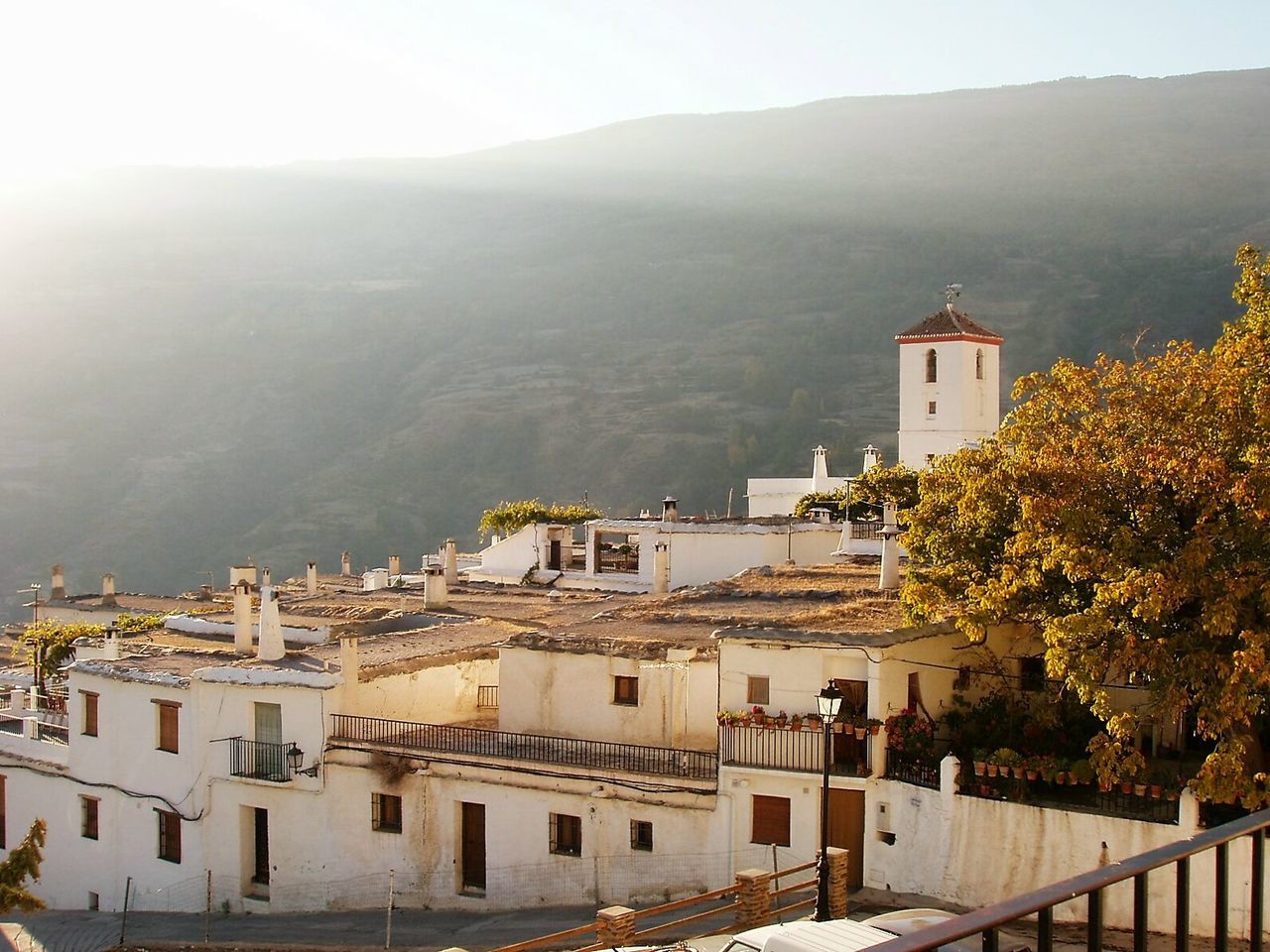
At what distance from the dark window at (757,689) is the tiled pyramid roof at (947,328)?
112ft

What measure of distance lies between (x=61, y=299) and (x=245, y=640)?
6427 inches

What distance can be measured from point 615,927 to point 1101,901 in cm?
1189

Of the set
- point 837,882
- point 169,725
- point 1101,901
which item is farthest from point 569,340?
point 1101,901

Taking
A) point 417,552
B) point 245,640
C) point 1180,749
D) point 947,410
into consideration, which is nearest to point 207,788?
point 245,640

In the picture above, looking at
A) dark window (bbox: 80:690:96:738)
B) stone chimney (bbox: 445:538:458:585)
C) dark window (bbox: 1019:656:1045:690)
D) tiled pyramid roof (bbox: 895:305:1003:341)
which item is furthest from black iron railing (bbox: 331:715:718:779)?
tiled pyramid roof (bbox: 895:305:1003:341)

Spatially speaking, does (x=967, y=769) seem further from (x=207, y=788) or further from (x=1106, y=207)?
(x=1106, y=207)

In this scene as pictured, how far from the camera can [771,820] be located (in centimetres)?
1778

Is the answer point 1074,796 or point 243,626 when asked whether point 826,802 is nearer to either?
point 1074,796

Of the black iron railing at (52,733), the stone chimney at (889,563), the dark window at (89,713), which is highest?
the stone chimney at (889,563)

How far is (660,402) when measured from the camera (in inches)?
5007

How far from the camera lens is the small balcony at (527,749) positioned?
61.2 feet

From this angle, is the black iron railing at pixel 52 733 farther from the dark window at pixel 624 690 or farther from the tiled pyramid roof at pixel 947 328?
the tiled pyramid roof at pixel 947 328

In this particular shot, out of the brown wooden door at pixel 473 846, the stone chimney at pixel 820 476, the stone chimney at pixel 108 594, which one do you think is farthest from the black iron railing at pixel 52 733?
the stone chimney at pixel 820 476

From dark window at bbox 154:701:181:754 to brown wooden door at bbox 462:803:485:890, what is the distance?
5.69m
